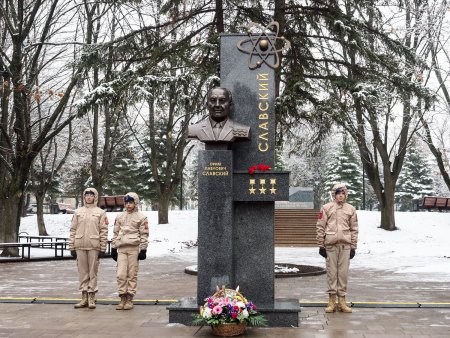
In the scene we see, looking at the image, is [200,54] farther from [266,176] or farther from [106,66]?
[266,176]

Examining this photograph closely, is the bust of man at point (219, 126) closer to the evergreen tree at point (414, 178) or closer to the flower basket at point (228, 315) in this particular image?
the flower basket at point (228, 315)

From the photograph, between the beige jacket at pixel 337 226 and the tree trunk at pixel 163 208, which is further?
the tree trunk at pixel 163 208

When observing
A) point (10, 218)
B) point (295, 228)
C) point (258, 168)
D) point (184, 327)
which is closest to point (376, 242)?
point (295, 228)

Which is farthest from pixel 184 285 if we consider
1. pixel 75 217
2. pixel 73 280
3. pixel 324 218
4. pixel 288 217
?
pixel 288 217

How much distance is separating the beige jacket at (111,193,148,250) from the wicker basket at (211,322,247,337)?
94.0 inches

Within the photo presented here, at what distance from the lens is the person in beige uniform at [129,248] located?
895cm

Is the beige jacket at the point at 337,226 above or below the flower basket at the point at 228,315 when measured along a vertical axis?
above

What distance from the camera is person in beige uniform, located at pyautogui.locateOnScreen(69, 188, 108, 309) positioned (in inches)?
358

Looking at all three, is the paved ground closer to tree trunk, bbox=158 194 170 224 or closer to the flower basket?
the flower basket

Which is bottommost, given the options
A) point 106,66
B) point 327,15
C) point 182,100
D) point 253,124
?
point 253,124

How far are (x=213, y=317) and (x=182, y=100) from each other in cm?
837

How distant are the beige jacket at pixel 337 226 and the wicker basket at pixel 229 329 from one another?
2.26m

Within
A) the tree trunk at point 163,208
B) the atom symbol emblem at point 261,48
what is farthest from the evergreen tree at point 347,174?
the atom symbol emblem at point 261,48

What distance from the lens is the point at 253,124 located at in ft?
28.9
